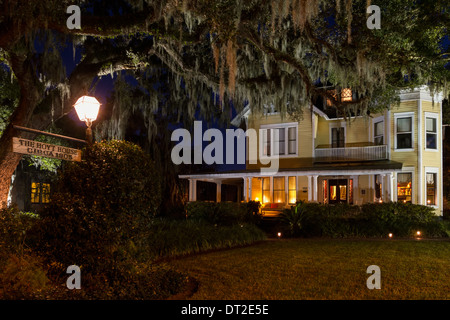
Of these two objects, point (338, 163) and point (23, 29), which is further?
point (338, 163)

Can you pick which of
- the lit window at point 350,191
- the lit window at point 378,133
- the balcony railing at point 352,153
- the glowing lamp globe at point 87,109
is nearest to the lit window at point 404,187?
the balcony railing at point 352,153

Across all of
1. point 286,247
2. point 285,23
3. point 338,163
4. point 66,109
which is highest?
point 285,23

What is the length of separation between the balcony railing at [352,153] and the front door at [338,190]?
4.78ft

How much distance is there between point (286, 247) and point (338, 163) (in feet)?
33.5

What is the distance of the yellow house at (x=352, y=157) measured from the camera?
19359 mm

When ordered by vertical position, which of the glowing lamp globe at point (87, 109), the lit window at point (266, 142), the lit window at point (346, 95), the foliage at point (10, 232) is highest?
the lit window at point (346, 95)

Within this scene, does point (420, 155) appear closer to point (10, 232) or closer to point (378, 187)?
point (378, 187)

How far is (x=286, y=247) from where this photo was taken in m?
12.1

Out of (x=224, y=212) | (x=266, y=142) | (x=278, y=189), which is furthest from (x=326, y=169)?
(x=224, y=212)

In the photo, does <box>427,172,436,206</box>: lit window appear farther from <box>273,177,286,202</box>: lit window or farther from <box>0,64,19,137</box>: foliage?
<box>0,64,19,137</box>: foliage

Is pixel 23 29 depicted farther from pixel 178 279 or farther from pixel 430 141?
pixel 430 141

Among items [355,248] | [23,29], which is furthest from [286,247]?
[23,29]

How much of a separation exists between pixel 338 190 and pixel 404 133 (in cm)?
459

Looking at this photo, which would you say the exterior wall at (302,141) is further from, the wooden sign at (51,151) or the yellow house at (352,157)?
the wooden sign at (51,151)
